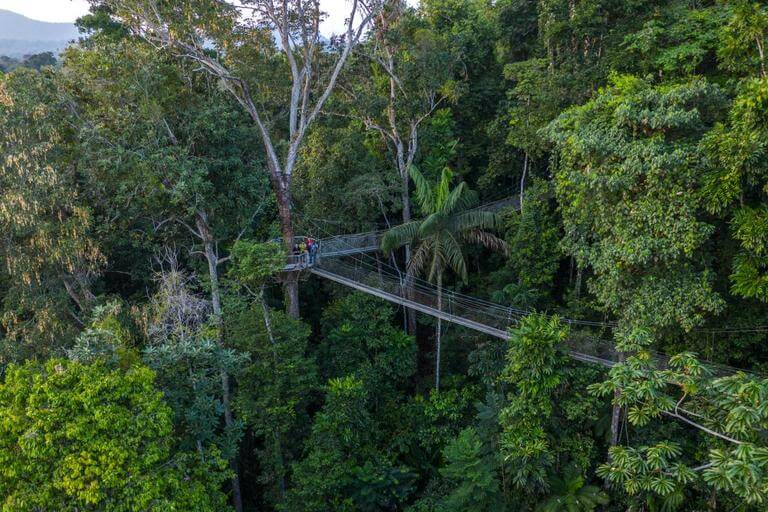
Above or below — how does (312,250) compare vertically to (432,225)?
below

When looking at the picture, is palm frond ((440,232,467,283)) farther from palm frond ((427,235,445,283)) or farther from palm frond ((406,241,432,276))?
palm frond ((406,241,432,276))

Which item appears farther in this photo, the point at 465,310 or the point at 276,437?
the point at 276,437

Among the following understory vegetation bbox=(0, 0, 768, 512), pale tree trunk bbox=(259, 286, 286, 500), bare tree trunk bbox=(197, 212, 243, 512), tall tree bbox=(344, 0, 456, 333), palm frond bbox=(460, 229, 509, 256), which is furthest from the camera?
tall tree bbox=(344, 0, 456, 333)

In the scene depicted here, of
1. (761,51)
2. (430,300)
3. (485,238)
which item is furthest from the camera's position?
(485,238)

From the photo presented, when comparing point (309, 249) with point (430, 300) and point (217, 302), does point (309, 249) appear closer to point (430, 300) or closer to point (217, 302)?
point (217, 302)

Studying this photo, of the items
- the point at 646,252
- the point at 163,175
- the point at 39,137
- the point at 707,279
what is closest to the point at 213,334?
the point at 163,175

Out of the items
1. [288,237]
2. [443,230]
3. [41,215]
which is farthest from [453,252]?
[41,215]

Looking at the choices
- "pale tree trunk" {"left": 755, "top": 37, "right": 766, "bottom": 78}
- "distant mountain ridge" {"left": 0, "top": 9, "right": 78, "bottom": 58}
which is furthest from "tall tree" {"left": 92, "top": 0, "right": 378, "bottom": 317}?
"distant mountain ridge" {"left": 0, "top": 9, "right": 78, "bottom": 58}

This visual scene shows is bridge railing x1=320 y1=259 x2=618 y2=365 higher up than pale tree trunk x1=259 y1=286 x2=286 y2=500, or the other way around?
bridge railing x1=320 y1=259 x2=618 y2=365
